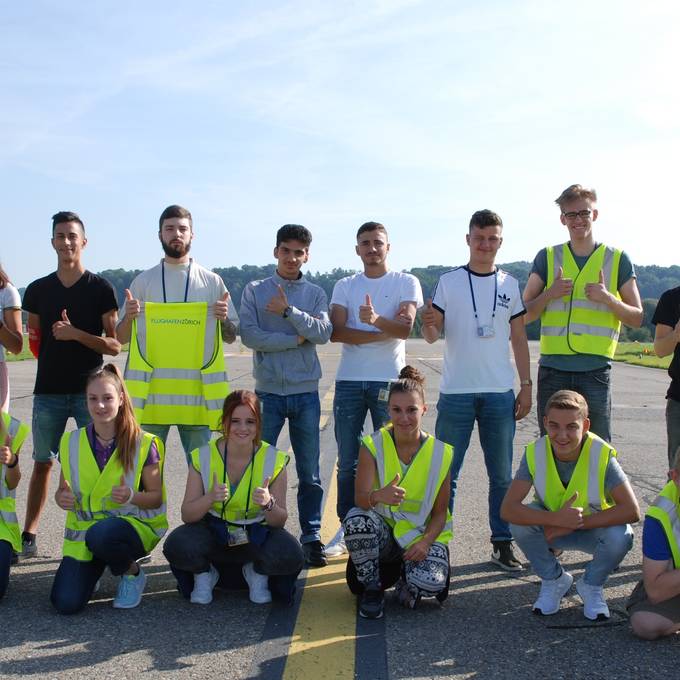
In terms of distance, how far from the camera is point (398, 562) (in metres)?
4.32

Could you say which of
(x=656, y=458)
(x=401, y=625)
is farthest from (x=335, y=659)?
(x=656, y=458)

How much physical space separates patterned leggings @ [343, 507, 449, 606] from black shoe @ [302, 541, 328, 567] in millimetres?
716

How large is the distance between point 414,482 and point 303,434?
40.5 inches

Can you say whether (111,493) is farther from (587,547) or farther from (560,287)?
(560,287)

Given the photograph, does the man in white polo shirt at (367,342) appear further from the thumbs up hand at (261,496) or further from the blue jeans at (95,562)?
the blue jeans at (95,562)

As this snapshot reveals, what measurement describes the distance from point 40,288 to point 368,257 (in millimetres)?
2262

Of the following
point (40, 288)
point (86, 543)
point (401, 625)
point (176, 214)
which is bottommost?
point (401, 625)

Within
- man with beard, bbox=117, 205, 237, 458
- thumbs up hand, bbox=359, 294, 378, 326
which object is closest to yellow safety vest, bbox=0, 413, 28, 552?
man with beard, bbox=117, 205, 237, 458

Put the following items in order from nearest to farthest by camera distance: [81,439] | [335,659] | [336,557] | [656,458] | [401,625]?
[335,659] → [401,625] → [81,439] → [336,557] → [656,458]

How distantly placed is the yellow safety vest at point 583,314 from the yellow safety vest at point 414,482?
4.20 ft

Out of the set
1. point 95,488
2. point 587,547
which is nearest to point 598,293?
point 587,547

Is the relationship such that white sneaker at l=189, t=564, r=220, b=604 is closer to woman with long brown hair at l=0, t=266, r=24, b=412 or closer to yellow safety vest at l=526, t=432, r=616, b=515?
yellow safety vest at l=526, t=432, r=616, b=515

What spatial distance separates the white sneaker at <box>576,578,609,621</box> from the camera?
12.8 ft

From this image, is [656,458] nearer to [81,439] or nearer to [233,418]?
[233,418]
